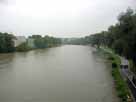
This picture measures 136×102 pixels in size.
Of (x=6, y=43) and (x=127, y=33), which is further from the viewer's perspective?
(x=6, y=43)

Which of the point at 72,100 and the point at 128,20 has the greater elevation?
the point at 128,20

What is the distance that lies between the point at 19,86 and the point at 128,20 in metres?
7.29

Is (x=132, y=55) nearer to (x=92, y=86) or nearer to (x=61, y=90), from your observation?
(x=92, y=86)

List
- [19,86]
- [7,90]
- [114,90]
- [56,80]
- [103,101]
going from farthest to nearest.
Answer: [56,80] < [19,86] < [7,90] < [114,90] < [103,101]

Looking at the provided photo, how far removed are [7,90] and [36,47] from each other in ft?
132

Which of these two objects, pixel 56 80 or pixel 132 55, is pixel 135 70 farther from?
pixel 56 80

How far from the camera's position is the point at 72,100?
28.0 ft

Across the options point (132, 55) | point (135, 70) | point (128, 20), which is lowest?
point (135, 70)

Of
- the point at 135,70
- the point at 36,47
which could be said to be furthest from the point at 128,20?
the point at 36,47

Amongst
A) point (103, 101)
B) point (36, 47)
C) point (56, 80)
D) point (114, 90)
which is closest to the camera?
point (103, 101)

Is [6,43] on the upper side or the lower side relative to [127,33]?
lower

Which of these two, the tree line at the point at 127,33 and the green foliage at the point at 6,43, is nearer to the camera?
the tree line at the point at 127,33

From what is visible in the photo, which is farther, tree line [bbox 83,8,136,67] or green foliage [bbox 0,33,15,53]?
green foliage [bbox 0,33,15,53]

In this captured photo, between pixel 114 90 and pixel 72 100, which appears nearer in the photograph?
pixel 72 100
